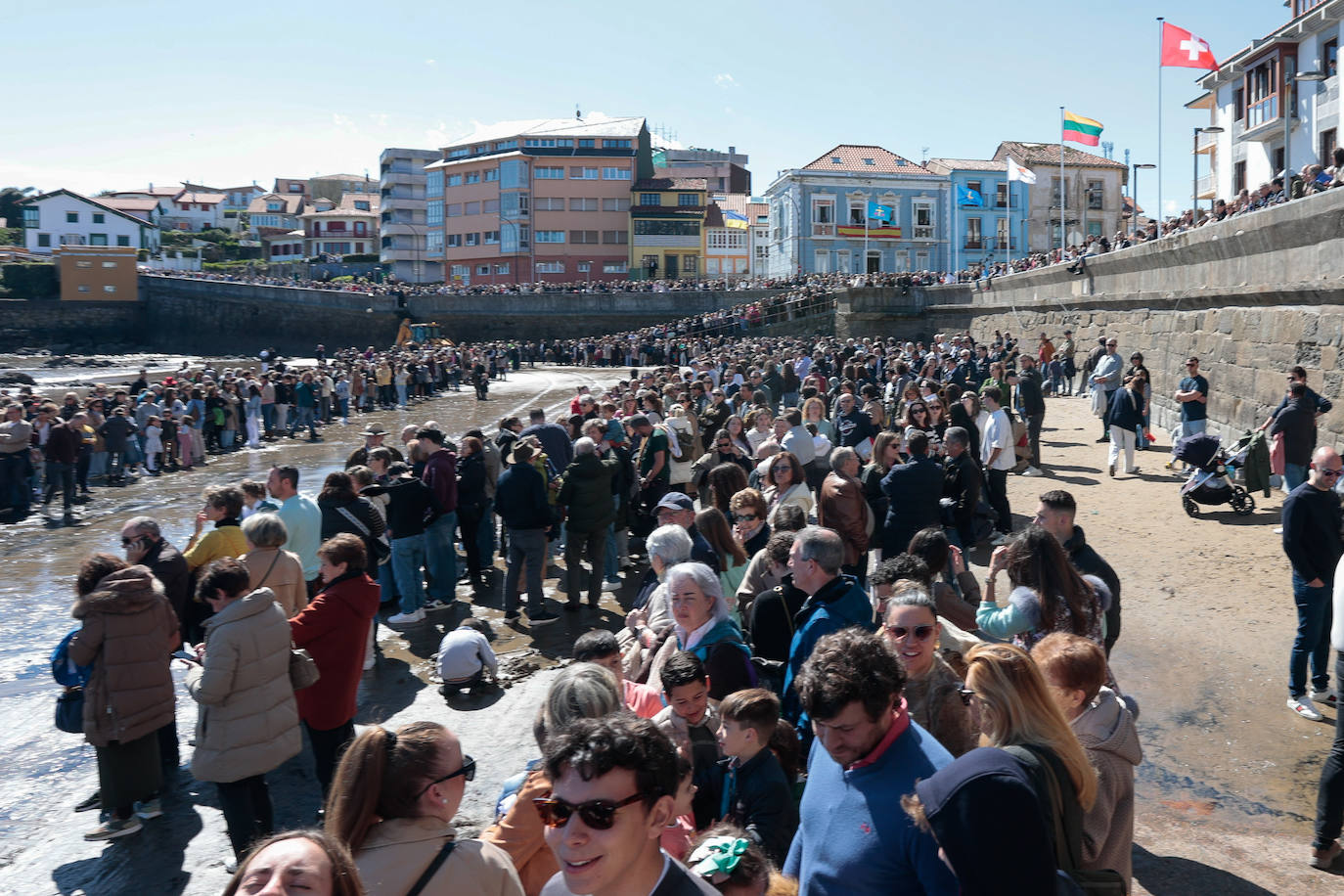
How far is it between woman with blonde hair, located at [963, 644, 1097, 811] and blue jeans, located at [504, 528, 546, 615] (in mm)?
5920

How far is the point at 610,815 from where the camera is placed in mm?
2199

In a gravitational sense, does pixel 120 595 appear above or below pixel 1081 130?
below

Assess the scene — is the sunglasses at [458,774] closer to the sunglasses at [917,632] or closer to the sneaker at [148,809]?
the sunglasses at [917,632]

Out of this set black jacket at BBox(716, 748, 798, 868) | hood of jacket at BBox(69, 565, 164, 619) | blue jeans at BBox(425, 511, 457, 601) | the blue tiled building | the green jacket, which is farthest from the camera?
the blue tiled building

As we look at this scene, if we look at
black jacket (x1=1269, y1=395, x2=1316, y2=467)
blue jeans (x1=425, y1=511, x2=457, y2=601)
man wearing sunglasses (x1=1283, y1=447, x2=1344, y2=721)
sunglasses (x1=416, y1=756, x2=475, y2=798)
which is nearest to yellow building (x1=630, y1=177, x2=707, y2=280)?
black jacket (x1=1269, y1=395, x2=1316, y2=467)

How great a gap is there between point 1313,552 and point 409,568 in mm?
6358

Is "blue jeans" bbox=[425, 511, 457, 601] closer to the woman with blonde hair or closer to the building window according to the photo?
the woman with blonde hair

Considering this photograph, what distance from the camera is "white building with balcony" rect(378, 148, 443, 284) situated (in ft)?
284

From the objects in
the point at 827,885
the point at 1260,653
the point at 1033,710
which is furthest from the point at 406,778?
the point at 1260,653

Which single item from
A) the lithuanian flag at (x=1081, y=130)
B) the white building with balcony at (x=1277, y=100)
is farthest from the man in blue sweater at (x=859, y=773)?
the white building with balcony at (x=1277, y=100)

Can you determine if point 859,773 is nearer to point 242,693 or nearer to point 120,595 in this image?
point 242,693

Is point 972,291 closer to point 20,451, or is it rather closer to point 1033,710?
point 20,451

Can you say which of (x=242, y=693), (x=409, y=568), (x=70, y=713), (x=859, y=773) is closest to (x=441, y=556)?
(x=409, y=568)

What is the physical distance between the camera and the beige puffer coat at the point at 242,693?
445 centimetres
